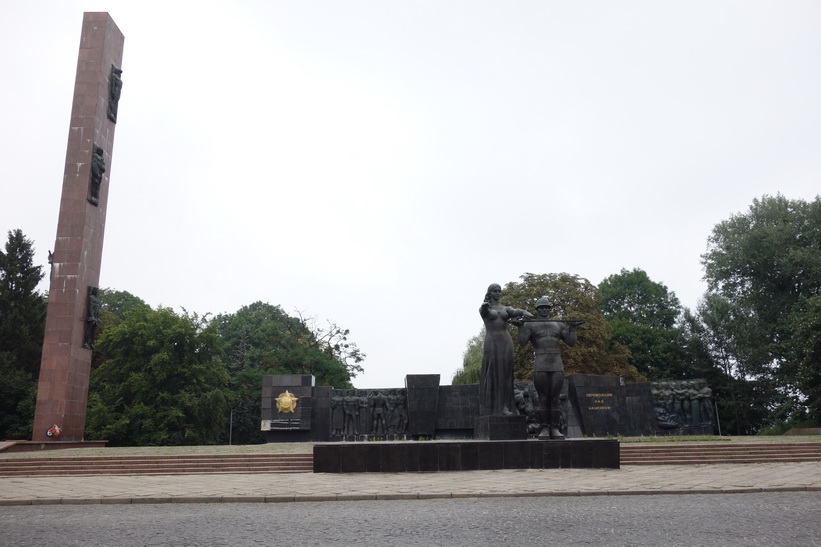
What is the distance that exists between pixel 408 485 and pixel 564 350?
27728 mm

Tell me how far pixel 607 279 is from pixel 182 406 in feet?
121

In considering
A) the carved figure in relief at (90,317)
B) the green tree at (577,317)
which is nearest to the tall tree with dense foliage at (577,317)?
the green tree at (577,317)

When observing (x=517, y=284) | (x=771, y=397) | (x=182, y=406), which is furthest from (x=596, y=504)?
(x=771, y=397)

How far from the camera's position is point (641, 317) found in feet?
173

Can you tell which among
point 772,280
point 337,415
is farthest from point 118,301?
point 772,280

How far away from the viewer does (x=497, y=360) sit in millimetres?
13695

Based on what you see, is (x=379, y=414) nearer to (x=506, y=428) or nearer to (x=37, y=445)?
(x=37, y=445)

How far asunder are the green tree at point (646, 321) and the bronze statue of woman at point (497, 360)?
33.9 metres

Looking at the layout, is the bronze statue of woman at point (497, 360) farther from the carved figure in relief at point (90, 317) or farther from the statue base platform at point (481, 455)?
the carved figure in relief at point (90, 317)

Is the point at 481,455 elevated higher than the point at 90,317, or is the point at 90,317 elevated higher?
the point at 90,317

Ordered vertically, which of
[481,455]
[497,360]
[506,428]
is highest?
[497,360]

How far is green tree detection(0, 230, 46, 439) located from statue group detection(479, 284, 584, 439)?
29.2 m

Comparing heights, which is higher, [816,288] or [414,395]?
[816,288]

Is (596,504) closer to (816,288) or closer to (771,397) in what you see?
(816,288)
